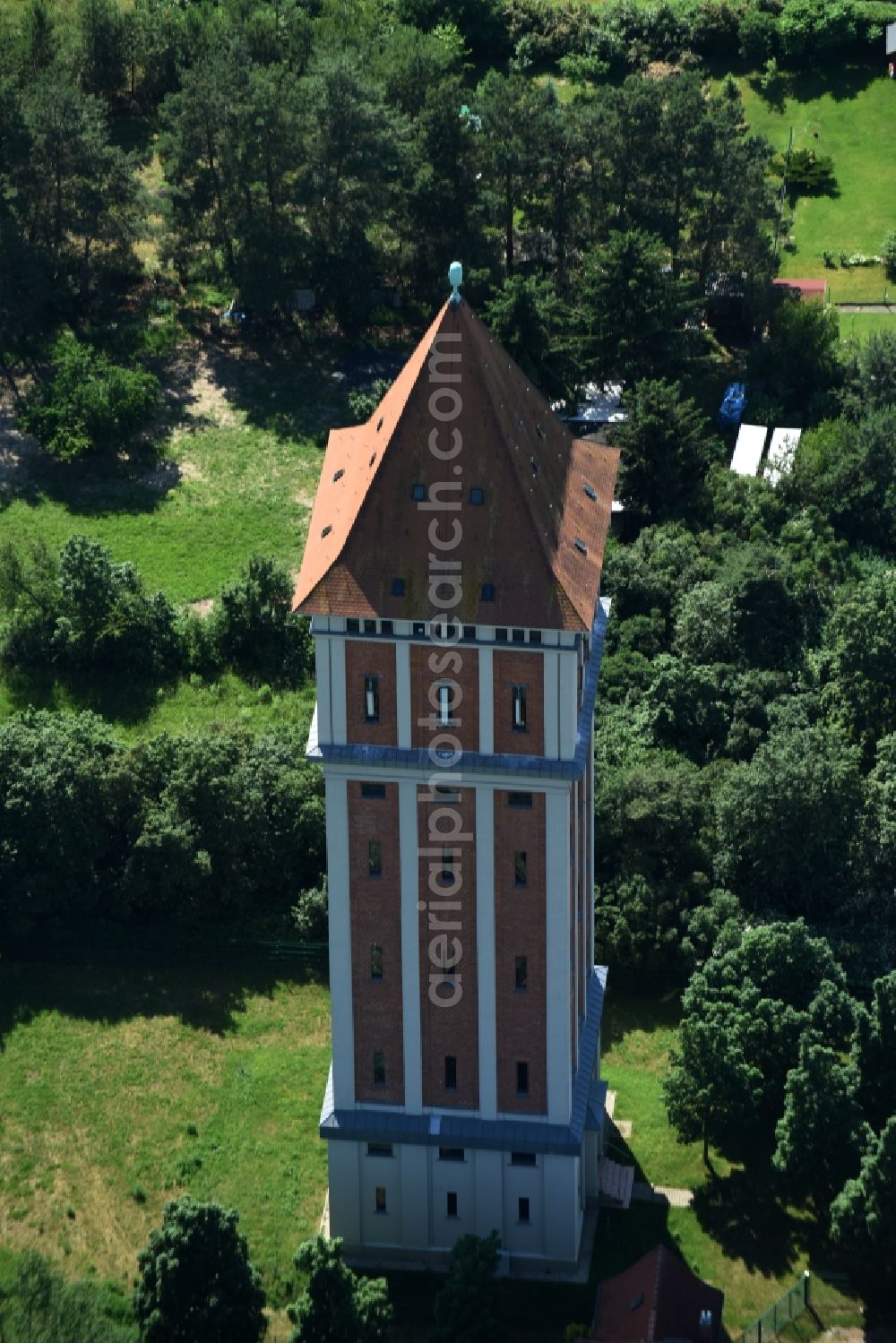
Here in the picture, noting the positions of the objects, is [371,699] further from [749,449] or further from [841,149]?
[841,149]

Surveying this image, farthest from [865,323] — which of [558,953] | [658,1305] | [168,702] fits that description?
[658,1305]

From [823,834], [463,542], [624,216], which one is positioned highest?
[463,542]

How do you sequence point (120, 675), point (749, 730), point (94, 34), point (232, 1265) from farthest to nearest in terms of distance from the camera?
point (94, 34)
point (120, 675)
point (749, 730)
point (232, 1265)

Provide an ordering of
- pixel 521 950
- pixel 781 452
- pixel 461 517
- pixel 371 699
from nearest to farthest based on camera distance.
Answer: pixel 461 517, pixel 371 699, pixel 521 950, pixel 781 452

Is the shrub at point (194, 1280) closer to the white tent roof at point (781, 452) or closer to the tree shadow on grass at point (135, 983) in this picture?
the tree shadow on grass at point (135, 983)

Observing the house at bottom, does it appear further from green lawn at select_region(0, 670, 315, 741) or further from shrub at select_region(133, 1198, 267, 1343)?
green lawn at select_region(0, 670, 315, 741)

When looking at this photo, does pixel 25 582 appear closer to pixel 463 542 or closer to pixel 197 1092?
pixel 197 1092

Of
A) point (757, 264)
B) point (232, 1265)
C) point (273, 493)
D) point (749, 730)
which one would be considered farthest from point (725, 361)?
point (232, 1265)

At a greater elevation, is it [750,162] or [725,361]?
[750,162]
